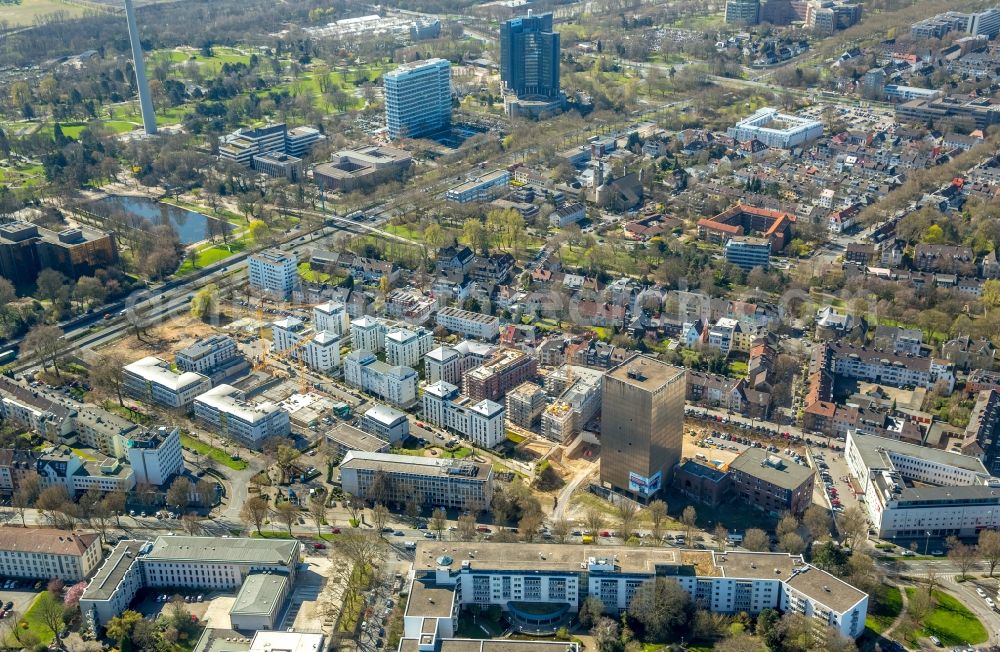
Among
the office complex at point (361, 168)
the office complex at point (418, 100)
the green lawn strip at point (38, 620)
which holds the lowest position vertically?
the green lawn strip at point (38, 620)

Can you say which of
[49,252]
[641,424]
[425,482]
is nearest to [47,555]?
[425,482]

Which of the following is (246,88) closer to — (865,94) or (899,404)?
(865,94)

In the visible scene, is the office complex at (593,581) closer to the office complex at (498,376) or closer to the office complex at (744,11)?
the office complex at (498,376)

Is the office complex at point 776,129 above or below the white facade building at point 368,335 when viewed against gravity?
above

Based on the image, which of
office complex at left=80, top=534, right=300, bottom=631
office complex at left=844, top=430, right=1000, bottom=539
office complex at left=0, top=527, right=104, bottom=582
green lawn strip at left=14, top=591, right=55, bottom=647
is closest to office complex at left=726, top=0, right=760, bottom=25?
office complex at left=844, top=430, right=1000, bottom=539

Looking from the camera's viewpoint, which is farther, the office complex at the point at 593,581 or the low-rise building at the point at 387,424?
the low-rise building at the point at 387,424

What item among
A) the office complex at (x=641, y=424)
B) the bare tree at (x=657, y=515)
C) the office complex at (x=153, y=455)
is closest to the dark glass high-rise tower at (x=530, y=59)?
the office complex at (x=641, y=424)

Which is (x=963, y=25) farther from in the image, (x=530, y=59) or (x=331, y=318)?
(x=331, y=318)
